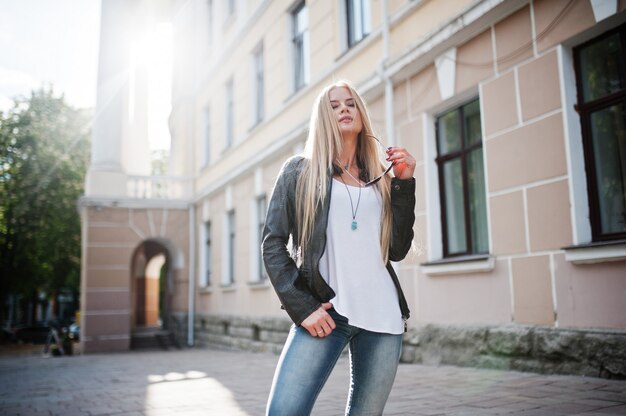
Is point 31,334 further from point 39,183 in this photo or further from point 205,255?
point 205,255

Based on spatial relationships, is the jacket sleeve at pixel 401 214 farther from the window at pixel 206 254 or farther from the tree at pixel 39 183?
the tree at pixel 39 183

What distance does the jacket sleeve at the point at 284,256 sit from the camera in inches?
76.5

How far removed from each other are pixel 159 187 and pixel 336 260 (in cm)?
1662

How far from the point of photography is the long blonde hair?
210 centimetres

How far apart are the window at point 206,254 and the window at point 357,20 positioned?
29.3 feet

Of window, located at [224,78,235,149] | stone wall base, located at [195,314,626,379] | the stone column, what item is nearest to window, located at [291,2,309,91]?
window, located at [224,78,235,149]

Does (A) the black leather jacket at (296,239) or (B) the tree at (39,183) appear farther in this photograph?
(B) the tree at (39,183)

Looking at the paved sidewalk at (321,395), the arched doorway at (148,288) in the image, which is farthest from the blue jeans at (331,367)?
the arched doorway at (148,288)

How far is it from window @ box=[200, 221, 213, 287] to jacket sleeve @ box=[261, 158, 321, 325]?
15250 millimetres

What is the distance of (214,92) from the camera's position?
17.0m

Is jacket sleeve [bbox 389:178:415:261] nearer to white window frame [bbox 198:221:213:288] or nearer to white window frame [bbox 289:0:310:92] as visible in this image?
white window frame [bbox 289:0:310:92]

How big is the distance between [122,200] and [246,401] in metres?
12.5

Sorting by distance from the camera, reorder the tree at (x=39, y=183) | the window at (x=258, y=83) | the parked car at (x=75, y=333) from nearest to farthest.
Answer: the window at (x=258, y=83) → the parked car at (x=75, y=333) → the tree at (x=39, y=183)

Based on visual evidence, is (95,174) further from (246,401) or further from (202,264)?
(246,401)
